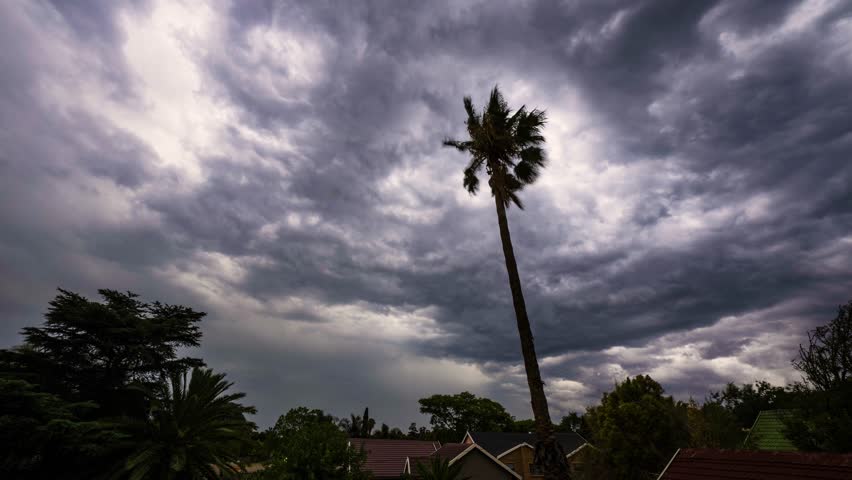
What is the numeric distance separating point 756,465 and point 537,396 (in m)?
7.49

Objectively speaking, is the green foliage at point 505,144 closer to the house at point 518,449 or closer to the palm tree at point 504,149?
the palm tree at point 504,149

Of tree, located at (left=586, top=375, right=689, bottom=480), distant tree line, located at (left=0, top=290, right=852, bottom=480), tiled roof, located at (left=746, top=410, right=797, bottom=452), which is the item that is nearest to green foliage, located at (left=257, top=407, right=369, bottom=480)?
distant tree line, located at (left=0, top=290, right=852, bottom=480)

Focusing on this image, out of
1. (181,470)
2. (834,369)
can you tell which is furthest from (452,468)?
(834,369)

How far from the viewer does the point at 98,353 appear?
30031 mm

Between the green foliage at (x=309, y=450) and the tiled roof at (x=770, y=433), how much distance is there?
35.1m

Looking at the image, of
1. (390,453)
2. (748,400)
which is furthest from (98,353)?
(748,400)

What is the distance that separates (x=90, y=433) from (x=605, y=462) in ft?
115

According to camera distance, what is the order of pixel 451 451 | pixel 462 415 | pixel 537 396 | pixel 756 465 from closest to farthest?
pixel 756 465 < pixel 537 396 < pixel 451 451 < pixel 462 415

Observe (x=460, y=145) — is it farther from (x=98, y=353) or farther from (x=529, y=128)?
(x=98, y=353)

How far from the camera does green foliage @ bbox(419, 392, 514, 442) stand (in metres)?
83.6

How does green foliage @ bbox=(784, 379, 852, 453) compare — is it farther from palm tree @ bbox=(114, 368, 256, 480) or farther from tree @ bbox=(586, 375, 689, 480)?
palm tree @ bbox=(114, 368, 256, 480)

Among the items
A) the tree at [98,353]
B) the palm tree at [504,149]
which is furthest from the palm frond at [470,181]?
the tree at [98,353]

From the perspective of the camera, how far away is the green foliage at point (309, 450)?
57.1 ft

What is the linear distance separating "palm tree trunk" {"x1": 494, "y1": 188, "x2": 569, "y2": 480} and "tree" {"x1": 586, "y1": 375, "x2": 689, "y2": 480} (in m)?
20.3
